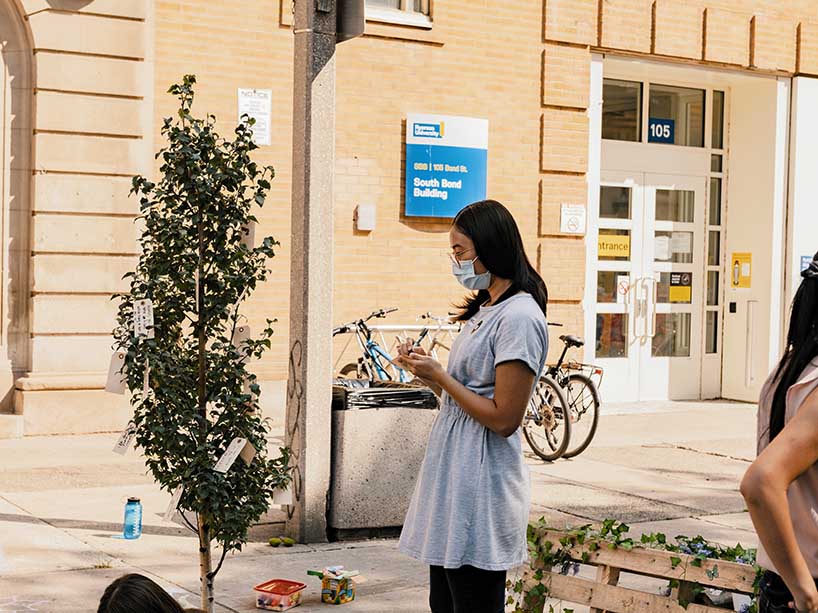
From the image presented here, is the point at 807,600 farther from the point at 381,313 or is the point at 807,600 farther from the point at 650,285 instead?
the point at 650,285

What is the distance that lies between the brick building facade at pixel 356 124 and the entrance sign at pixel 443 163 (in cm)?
13

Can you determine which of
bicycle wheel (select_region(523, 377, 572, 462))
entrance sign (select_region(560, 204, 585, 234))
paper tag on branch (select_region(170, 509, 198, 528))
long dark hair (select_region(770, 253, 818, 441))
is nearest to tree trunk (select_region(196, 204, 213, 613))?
paper tag on branch (select_region(170, 509, 198, 528))

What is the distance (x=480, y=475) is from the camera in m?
4.17

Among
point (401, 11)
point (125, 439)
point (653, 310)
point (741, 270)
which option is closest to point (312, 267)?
point (125, 439)

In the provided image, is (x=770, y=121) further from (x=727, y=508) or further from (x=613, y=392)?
(x=727, y=508)

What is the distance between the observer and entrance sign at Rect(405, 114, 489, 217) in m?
13.3

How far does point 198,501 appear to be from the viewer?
5.16 m

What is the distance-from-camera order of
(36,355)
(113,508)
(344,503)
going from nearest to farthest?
(344,503)
(113,508)
(36,355)

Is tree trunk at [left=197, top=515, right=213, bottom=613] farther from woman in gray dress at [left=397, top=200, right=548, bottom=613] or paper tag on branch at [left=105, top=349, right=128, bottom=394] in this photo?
woman in gray dress at [left=397, top=200, right=548, bottom=613]

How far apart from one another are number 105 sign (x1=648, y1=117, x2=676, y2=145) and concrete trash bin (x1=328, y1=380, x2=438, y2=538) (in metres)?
8.68

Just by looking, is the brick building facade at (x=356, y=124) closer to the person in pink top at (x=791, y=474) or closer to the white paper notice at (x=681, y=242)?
the white paper notice at (x=681, y=242)

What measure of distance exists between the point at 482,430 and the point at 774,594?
1386 mm

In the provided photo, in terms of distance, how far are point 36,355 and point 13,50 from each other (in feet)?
9.12

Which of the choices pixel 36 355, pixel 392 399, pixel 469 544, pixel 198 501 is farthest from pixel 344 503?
pixel 36 355
